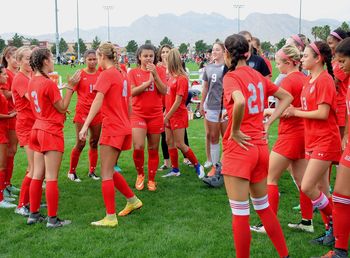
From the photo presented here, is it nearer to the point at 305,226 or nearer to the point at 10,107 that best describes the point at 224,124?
the point at 305,226

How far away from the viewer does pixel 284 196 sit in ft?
21.7

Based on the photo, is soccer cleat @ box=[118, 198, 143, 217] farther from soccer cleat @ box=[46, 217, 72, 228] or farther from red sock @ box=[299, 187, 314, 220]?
red sock @ box=[299, 187, 314, 220]

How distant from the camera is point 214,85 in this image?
7.40 m

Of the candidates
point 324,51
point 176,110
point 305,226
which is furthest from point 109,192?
→ point 324,51

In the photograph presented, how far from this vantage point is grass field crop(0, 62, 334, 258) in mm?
4660

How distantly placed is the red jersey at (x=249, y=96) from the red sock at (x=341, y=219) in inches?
37.9

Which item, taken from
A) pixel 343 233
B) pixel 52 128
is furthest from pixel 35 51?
pixel 343 233

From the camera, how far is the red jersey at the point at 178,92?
7309 mm

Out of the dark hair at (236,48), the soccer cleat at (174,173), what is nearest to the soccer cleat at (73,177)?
the soccer cleat at (174,173)

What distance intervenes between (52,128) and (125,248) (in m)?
1.71

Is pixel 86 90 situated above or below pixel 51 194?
above

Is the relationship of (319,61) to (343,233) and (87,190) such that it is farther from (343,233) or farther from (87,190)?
(87,190)

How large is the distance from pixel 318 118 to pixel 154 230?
238 centimetres

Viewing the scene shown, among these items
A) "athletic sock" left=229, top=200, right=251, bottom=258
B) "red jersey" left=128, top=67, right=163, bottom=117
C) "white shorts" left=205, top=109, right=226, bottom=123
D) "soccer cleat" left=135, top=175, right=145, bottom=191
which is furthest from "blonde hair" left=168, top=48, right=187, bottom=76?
"athletic sock" left=229, top=200, right=251, bottom=258
